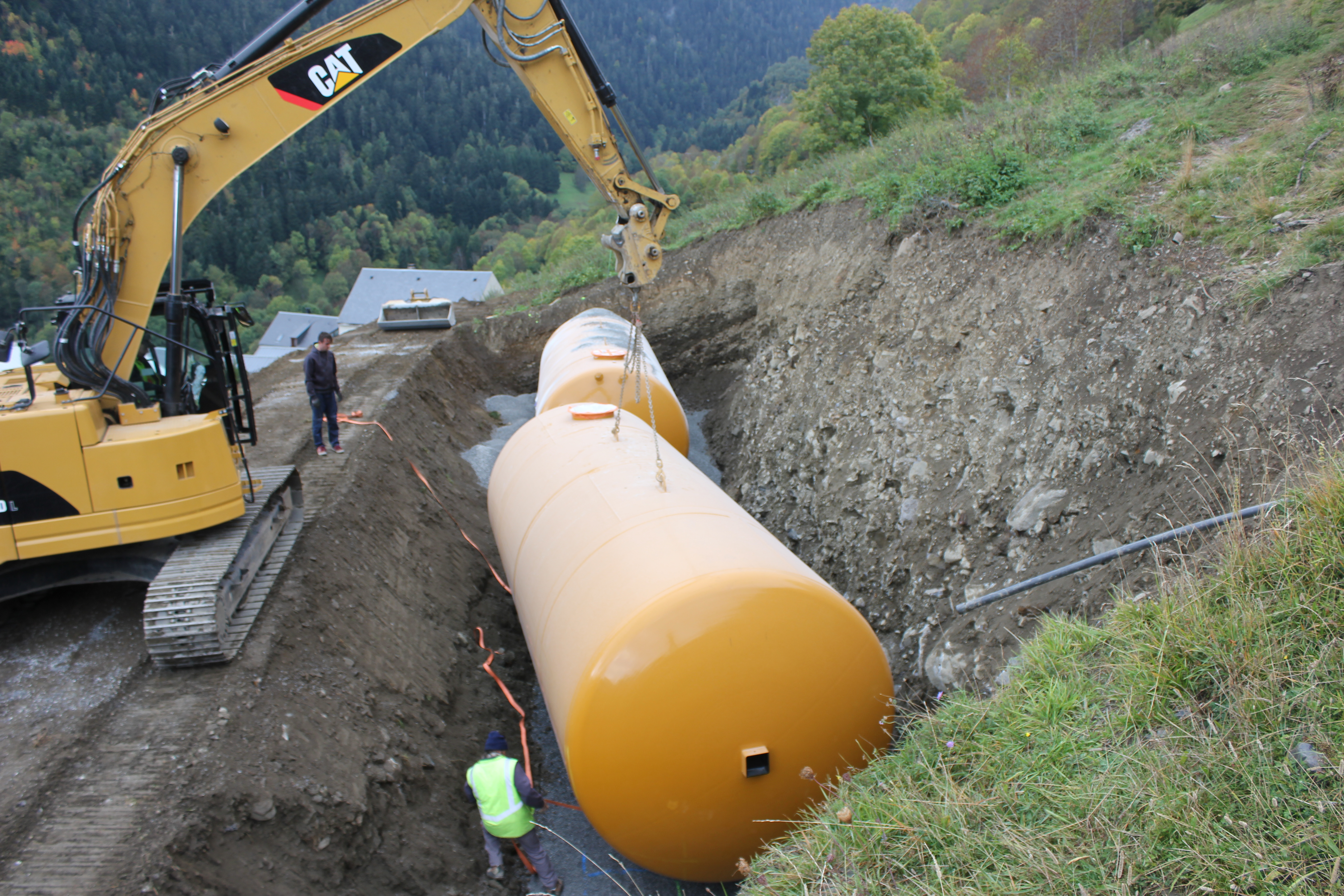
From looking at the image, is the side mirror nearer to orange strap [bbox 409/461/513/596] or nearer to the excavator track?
the excavator track

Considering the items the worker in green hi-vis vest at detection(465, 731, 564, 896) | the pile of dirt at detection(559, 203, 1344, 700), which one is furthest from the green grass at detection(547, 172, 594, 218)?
the worker in green hi-vis vest at detection(465, 731, 564, 896)

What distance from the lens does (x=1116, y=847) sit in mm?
3133

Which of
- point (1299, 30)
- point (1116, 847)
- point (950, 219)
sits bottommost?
point (1116, 847)

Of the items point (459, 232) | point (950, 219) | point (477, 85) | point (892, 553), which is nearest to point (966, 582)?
point (892, 553)

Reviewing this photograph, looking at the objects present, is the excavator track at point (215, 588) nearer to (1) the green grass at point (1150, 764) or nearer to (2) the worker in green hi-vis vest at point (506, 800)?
(2) the worker in green hi-vis vest at point (506, 800)

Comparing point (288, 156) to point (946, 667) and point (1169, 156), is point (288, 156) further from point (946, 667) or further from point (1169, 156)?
point (946, 667)

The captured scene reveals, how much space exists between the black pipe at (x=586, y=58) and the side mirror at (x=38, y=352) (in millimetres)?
5480

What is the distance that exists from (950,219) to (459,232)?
88066mm

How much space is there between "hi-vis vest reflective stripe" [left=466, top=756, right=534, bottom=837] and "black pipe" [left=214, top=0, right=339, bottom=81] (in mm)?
6859

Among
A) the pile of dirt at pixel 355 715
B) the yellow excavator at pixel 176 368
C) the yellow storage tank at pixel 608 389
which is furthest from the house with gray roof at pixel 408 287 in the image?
the yellow excavator at pixel 176 368

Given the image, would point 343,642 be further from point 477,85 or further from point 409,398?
point 477,85

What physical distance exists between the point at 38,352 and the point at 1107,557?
31.3ft

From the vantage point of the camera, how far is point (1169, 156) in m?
8.56

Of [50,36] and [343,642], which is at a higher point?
[50,36]
